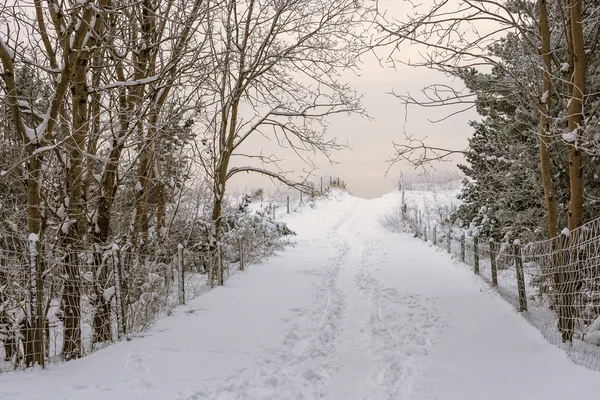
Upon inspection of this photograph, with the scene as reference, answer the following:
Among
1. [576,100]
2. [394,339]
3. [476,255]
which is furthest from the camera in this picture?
[476,255]

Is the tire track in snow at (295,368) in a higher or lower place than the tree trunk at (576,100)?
lower

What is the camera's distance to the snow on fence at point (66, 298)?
5.24 meters

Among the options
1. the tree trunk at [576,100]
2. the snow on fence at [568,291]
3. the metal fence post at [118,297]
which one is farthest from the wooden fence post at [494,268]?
the metal fence post at [118,297]

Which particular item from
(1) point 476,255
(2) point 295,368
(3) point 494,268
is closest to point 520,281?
(3) point 494,268

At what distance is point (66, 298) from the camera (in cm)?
659

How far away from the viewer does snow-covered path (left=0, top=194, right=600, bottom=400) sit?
4637 mm

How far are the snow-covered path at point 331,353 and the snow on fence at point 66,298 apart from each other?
0.50m

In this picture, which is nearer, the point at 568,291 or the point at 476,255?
the point at 568,291

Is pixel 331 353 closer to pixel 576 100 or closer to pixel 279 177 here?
pixel 576 100

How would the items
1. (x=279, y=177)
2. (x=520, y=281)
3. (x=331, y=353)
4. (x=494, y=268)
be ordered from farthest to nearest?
(x=279, y=177), (x=494, y=268), (x=520, y=281), (x=331, y=353)

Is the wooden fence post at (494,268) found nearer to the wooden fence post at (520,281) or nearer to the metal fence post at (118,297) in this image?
the wooden fence post at (520,281)

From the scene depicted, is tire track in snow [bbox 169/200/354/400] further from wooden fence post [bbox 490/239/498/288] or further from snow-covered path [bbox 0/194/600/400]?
wooden fence post [bbox 490/239/498/288]

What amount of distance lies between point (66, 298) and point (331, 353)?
3859mm

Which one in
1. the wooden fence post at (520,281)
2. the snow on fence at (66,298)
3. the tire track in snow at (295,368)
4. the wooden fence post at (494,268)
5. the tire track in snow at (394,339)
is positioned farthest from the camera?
the wooden fence post at (494,268)
